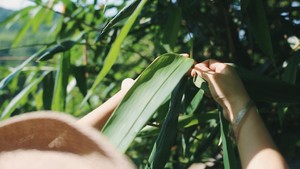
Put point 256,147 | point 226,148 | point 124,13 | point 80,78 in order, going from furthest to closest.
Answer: point 80,78 → point 124,13 → point 226,148 → point 256,147

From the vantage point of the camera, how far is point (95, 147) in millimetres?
437

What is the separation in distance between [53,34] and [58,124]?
110cm

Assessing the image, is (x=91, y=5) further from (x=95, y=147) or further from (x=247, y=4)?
(x=95, y=147)

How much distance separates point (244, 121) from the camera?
0.55 meters

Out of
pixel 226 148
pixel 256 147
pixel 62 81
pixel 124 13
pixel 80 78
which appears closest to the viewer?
pixel 256 147

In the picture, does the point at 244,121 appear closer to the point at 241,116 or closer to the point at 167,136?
the point at 241,116

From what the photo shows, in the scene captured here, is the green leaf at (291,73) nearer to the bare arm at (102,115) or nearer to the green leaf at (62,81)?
the bare arm at (102,115)

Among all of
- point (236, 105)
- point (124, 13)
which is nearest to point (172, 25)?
point (124, 13)

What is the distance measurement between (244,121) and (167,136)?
6.1 inches

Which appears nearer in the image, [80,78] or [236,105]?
[236,105]

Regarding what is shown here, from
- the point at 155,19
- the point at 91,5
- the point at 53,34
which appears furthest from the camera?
the point at 53,34

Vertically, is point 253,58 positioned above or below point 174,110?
below

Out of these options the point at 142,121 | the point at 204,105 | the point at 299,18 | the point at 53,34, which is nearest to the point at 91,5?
the point at 53,34

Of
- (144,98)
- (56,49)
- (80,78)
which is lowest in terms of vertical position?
(80,78)
